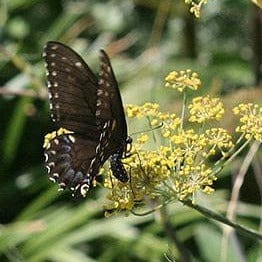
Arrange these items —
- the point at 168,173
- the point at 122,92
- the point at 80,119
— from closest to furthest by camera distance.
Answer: the point at 168,173 → the point at 80,119 → the point at 122,92

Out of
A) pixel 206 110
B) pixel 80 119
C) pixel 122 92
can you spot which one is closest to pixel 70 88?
pixel 80 119

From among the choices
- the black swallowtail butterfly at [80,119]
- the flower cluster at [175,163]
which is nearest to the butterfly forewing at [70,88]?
the black swallowtail butterfly at [80,119]

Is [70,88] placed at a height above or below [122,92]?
above

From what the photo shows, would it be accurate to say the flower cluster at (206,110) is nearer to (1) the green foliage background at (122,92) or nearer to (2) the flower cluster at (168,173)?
(2) the flower cluster at (168,173)

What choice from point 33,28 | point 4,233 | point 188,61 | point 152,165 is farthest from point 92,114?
point 33,28

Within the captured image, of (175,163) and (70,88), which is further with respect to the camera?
(70,88)

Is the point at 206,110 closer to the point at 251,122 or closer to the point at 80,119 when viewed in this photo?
the point at 251,122
